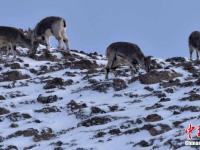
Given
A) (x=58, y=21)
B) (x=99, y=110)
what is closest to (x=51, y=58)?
(x=58, y=21)

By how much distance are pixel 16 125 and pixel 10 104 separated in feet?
10.5

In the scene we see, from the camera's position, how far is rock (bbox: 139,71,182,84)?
97.3ft

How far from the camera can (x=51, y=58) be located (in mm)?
36469

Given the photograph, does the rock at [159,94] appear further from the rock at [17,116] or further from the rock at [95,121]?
the rock at [17,116]

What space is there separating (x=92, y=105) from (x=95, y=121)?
101 inches

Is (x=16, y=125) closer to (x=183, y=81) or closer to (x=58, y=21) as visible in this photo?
(x=183, y=81)

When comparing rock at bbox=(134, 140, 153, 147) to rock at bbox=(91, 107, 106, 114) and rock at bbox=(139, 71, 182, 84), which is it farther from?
rock at bbox=(139, 71, 182, 84)

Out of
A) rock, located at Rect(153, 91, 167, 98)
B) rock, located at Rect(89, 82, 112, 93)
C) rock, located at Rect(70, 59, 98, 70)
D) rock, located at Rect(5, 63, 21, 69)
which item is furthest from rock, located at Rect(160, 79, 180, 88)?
rock, located at Rect(5, 63, 21, 69)

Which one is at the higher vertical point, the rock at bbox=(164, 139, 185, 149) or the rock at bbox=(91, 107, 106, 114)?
the rock at bbox=(91, 107, 106, 114)

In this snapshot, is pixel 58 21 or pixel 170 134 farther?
pixel 58 21

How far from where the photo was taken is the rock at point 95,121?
2441 centimetres

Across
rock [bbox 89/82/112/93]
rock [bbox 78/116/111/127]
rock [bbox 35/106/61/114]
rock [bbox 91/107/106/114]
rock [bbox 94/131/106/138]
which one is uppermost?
rock [bbox 89/82/112/93]

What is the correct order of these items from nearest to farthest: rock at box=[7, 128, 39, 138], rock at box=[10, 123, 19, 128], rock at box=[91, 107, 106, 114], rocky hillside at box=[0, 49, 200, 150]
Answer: rocky hillside at box=[0, 49, 200, 150]
rock at box=[7, 128, 39, 138]
rock at box=[10, 123, 19, 128]
rock at box=[91, 107, 106, 114]

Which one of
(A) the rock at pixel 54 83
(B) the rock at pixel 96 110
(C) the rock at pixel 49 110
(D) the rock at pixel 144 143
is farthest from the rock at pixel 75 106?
(D) the rock at pixel 144 143
